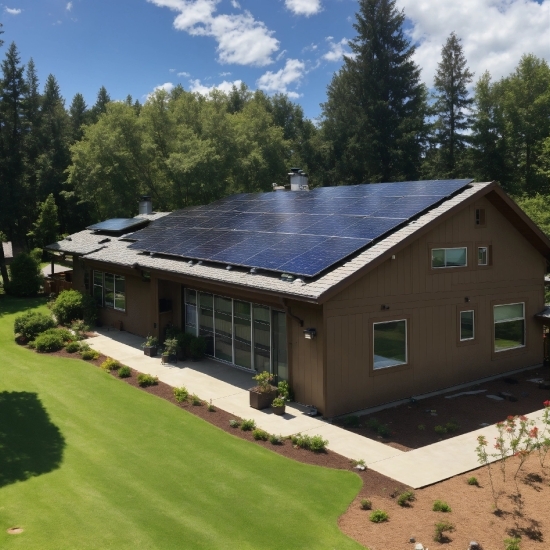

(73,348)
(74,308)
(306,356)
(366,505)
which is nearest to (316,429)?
(306,356)

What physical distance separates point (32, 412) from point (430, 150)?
3813 centimetres

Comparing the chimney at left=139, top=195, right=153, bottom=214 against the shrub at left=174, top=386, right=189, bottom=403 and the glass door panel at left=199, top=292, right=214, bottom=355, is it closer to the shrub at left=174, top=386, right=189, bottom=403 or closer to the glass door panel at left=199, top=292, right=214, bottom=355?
the glass door panel at left=199, top=292, right=214, bottom=355

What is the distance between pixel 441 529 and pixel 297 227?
10272 millimetres

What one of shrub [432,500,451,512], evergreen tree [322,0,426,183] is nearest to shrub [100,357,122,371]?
shrub [432,500,451,512]

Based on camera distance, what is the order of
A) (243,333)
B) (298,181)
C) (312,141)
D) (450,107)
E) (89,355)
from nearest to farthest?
(243,333) → (89,355) → (298,181) → (450,107) → (312,141)

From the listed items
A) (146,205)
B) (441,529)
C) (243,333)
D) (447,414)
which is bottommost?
(447,414)

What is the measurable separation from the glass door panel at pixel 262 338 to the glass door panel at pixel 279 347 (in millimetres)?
243

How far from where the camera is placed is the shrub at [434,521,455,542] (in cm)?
788

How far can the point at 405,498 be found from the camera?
8.95 metres

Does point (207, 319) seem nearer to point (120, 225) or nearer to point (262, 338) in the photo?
point (262, 338)

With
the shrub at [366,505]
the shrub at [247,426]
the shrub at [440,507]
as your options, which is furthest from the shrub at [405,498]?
the shrub at [247,426]

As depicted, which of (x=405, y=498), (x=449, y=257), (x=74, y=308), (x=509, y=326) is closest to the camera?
(x=405, y=498)

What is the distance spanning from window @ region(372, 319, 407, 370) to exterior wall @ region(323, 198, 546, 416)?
169 mm

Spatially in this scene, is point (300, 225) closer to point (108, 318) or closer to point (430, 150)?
point (108, 318)
